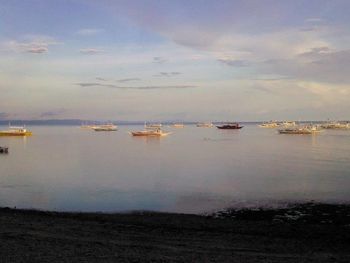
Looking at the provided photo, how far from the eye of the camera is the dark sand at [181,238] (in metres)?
10.9

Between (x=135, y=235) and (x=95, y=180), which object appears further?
(x=95, y=180)

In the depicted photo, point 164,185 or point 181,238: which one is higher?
point 181,238

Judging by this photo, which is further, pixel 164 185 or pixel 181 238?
pixel 164 185

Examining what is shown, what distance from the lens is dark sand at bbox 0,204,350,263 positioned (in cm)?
1088

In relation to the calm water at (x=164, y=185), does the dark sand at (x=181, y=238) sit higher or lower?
higher

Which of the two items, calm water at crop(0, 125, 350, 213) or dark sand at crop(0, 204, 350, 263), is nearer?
dark sand at crop(0, 204, 350, 263)

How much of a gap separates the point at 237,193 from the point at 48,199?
1124cm

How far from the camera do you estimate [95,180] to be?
36031 millimetres

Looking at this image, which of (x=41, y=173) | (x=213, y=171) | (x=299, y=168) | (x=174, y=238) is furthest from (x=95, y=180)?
(x=174, y=238)

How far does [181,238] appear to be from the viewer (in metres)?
13.9

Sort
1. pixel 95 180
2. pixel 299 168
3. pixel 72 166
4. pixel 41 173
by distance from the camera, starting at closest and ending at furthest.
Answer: pixel 95 180 < pixel 41 173 < pixel 299 168 < pixel 72 166

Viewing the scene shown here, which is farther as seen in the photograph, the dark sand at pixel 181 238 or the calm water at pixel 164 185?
the calm water at pixel 164 185

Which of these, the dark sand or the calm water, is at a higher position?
the dark sand

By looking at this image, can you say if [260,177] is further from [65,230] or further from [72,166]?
[65,230]
